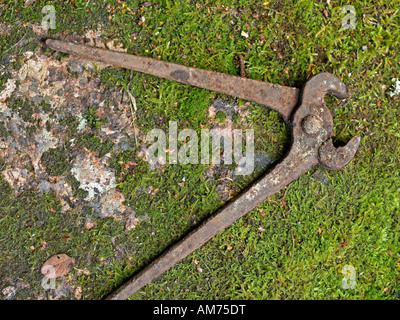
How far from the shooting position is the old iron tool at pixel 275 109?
208 centimetres

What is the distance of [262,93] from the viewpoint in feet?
6.91

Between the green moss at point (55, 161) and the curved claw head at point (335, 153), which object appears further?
the green moss at point (55, 161)

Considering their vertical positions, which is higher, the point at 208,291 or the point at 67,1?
the point at 67,1

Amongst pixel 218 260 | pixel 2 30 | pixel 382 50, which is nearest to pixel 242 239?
pixel 218 260

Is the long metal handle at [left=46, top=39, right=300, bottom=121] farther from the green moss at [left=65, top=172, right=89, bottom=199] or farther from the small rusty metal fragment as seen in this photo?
the small rusty metal fragment

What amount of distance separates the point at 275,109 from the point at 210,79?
1.49ft

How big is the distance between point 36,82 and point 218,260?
1760 millimetres

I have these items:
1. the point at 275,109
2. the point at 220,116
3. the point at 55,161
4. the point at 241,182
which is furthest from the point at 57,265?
the point at 275,109

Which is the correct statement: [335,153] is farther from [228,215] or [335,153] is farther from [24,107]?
[24,107]

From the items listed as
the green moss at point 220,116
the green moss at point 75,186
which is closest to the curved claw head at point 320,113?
the green moss at point 220,116

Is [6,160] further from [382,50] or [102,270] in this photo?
[382,50]

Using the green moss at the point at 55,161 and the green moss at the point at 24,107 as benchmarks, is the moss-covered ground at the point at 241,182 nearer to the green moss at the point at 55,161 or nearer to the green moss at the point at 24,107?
the green moss at the point at 55,161

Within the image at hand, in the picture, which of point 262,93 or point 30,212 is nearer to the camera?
point 262,93
